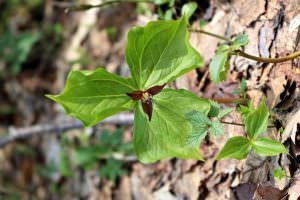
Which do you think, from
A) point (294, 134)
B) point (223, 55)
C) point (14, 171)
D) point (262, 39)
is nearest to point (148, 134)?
point (223, 55)

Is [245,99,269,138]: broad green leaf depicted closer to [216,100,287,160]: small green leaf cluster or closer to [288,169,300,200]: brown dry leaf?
[216,100,287,160]: small green leaf cluster

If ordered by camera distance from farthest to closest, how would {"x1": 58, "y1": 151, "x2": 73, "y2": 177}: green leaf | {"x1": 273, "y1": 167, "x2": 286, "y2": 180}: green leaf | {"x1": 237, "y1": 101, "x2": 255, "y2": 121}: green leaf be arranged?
{"x1": 58, "y1": 151, "x2": 73, "y2": 177}: green leaf, {"x1": 237, "y1": 101, "x2": 255, "y2": 121}: green leaf, {"x1": 273, "y1": 167, "x2": 286, "y2": 180}: green leaf

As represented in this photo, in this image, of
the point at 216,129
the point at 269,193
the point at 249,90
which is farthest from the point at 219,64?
the point at 269,193

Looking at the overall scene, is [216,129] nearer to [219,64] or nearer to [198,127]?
[198,127]

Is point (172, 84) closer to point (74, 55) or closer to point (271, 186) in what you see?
point (271, 186)

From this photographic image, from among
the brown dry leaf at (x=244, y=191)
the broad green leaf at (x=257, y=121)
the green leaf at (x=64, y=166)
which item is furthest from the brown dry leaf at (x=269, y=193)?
the green leaf at (x=64, y=166)

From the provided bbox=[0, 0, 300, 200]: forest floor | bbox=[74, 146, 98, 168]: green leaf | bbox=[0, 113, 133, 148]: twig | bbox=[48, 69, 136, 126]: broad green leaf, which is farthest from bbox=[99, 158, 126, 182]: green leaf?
bbox=[48, 69, 136, 126]: broad green leaf

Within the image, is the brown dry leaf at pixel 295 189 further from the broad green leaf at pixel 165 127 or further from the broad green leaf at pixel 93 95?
the broad green leaf at pixel 93 95

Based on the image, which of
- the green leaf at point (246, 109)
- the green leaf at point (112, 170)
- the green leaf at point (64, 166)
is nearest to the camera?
the green leaf at point (246, 109)
